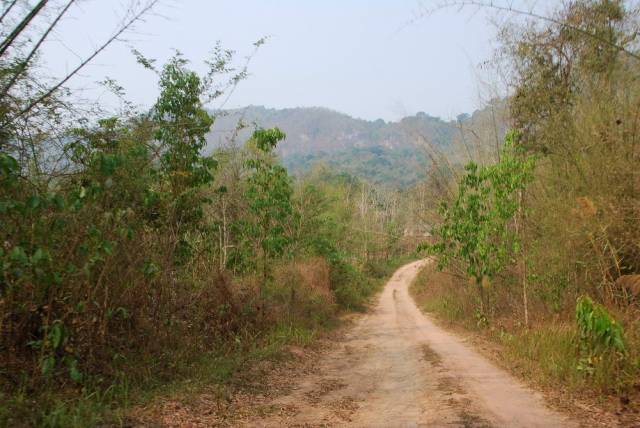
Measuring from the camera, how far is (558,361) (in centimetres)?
671

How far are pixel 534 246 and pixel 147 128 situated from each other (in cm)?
796

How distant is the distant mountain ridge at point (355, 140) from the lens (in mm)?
12961

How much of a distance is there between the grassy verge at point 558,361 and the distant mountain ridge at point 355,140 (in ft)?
17.4

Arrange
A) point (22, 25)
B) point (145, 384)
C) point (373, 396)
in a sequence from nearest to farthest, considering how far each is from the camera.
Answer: point (22, 25), point (145, 384), point (373, 396)

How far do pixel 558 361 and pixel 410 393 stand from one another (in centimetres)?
235

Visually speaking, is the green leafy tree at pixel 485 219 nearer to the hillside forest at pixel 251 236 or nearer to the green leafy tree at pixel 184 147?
the hillside forest at pixel 251 236

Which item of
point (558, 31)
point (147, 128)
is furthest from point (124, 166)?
point (558, 31)

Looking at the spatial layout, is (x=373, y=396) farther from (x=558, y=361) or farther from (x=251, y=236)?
(x=251, y=236)

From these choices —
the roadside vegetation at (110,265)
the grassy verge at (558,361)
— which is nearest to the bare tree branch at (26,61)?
the roadside vegetation at (110,265)

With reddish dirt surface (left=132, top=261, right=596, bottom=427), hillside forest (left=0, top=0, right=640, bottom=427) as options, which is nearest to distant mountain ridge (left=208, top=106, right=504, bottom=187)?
hillside forest (left=0, top=0, right=640, bottom=427)

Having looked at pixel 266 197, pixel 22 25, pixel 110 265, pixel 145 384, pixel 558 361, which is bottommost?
pixel 558 361

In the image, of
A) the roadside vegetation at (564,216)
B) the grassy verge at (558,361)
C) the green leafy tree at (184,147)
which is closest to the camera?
the grassy verge at (558,361)

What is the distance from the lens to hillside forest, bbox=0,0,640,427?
14.7 feet

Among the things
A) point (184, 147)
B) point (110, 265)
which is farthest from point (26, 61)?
point (184, 147)
